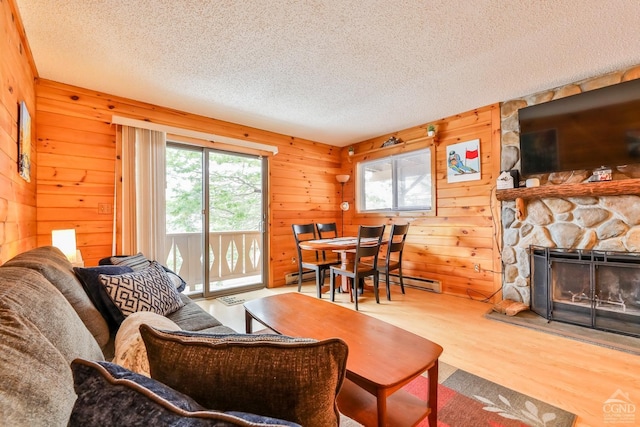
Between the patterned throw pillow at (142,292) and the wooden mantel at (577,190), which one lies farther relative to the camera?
the wooden mantel at (577,190)

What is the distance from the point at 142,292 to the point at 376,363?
1274 millimetres

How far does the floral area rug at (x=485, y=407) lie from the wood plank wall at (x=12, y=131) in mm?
2502

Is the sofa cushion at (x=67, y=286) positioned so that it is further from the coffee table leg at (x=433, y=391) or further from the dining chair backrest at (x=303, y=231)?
the dining chair backrest at (x=303, y=231)

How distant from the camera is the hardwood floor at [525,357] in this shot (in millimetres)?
1691

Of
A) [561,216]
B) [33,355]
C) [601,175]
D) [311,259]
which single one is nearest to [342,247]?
[311,259]

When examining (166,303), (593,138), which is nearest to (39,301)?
(166,303)

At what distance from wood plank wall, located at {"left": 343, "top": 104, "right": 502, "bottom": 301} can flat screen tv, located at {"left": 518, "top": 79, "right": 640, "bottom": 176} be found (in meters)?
0.38

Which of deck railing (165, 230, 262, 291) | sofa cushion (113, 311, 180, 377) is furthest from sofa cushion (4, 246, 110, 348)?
deck railing (165, 230, 262, 291)

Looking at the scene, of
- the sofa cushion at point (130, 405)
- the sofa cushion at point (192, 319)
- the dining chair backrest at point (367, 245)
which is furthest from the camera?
the dining chair backrest at point (367, 245)

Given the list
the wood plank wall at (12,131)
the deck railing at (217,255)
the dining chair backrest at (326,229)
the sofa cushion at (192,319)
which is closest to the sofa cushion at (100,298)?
the sofa cushion at (192,319)

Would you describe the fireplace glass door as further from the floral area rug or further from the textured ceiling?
the textured ceiling

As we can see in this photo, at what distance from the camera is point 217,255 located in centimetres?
390

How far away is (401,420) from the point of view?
1216mm

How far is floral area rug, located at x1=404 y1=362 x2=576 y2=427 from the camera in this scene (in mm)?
1476
